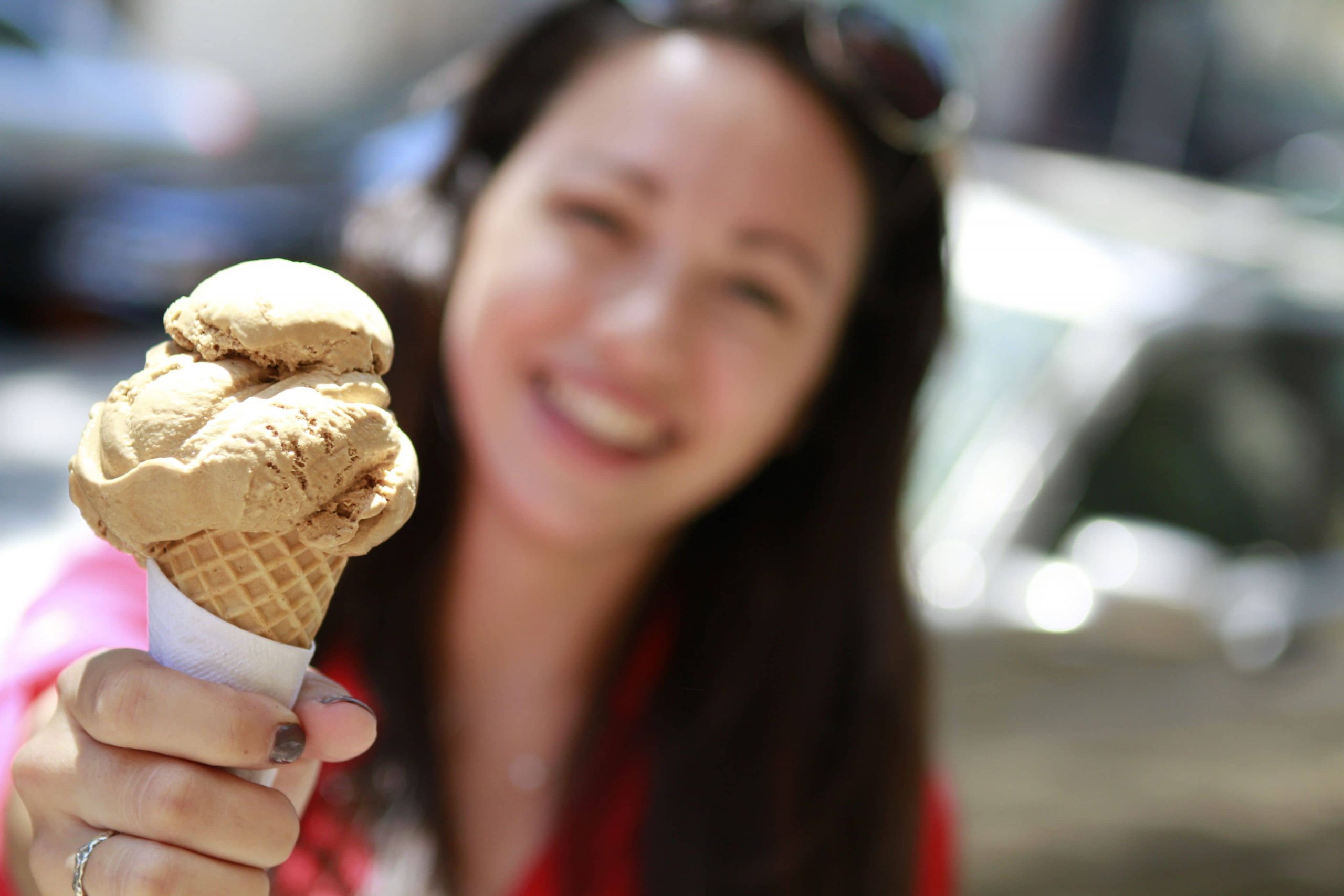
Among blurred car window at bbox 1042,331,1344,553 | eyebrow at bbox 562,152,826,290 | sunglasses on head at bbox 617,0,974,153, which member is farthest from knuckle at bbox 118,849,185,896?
blurred car window at bbox 1042,331,1344,553

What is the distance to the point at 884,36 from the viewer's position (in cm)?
224

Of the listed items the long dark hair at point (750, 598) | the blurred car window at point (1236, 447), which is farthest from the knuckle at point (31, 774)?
the blurred car window at point (1236, 447)

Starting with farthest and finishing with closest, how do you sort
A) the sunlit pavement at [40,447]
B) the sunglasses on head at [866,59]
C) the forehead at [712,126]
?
1. the sunlit pavement at [40,447]
2. the sunglasses on head at [866,59]
3. the forehead at [712,126]

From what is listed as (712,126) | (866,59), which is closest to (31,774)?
(712,126)

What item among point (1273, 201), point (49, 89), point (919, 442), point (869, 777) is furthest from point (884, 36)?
point (49, 89)

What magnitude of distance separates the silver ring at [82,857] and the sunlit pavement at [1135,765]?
218 cm

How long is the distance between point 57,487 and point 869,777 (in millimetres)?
2175

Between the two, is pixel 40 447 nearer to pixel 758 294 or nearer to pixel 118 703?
pixel 758 294

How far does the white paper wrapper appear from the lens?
1.02 m

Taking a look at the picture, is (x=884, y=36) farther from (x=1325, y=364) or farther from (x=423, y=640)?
(x=1325, y=364)

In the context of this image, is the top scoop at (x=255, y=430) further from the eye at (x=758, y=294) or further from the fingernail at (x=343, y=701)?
the eye at (x=758, y=294)

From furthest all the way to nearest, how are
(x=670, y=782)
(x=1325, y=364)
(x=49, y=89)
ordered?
(x=49, y=89) < (x=1325, y=364) < (x=670, y=782)

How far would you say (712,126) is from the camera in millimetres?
1847

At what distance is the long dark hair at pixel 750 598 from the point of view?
1841 millimetres
